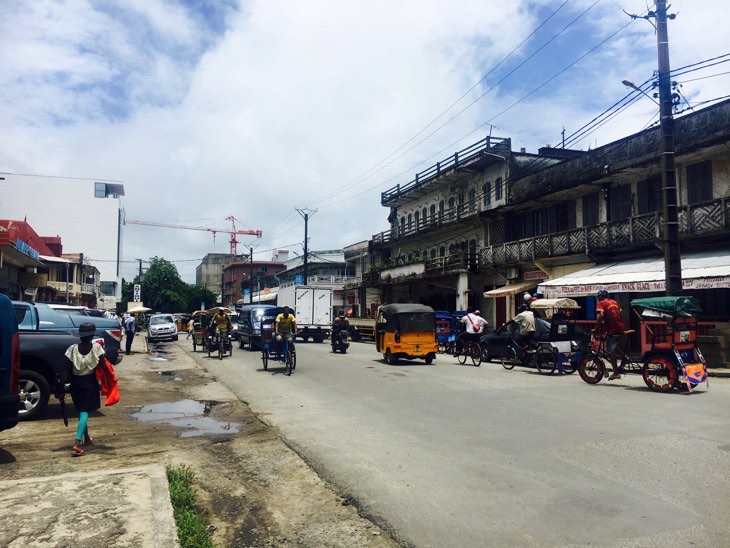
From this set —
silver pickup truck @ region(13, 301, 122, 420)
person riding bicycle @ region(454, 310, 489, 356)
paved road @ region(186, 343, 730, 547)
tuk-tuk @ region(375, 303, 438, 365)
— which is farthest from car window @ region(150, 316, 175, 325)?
silver pickup truck @ region(13, 301, 122, 420)

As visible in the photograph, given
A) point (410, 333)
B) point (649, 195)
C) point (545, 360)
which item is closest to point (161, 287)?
point (410, 333)

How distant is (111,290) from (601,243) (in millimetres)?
78006

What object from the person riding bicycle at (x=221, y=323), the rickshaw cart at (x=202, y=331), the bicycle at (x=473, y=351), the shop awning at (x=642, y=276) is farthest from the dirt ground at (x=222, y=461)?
the rickshaw cart at (x=202, y=331)

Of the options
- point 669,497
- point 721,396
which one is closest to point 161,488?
point 669,497

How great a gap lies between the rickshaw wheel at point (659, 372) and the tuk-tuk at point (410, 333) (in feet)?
27.9

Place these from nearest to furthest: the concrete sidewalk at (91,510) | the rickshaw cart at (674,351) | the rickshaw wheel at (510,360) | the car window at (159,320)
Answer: the concrete sidewalk at (91,510), the rickshaw cart at (674,351), the rickshaw wheel at (510,360), the car window at (159,320)

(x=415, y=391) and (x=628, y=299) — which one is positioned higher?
(x=628, y=299)

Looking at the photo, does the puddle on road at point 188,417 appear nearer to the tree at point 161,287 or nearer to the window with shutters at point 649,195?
the window with shutters at point 649,195

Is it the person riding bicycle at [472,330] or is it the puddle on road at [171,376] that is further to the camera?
the person riding bicycle at [472,330]

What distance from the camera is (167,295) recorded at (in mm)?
75562

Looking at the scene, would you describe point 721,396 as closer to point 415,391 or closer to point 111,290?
point 415,391

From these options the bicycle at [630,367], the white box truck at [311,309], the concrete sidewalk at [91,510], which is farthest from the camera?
the white box truck at [311,309]

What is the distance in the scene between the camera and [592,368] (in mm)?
13328

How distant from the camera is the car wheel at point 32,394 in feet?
31.2
